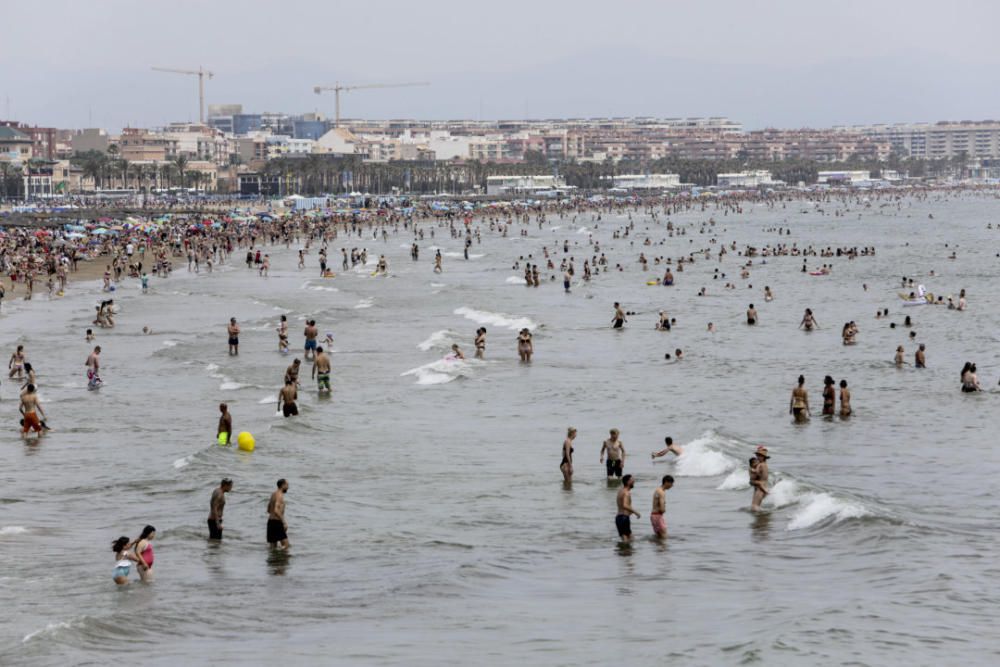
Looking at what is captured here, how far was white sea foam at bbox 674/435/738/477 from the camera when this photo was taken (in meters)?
22.8

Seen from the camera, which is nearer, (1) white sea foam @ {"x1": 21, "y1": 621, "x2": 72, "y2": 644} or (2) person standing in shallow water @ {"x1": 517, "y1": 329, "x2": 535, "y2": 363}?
(1) white sea foam @ {"x1": 21, "y1": 621, "x2": 72, "y2": 644}

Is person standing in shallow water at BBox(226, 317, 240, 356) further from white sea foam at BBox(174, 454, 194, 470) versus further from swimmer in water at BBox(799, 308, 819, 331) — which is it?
swimmer in water at BBox(799, 308, 819, 331)

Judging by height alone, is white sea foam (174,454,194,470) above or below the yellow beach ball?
below

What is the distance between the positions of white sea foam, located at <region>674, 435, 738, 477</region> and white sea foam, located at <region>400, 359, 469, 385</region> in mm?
9727

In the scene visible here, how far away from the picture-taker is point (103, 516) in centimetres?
1977

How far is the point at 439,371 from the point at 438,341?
6.36 meters

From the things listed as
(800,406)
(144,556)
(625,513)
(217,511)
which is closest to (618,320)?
(800,406)

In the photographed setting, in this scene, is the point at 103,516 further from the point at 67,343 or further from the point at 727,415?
the point at 67,343

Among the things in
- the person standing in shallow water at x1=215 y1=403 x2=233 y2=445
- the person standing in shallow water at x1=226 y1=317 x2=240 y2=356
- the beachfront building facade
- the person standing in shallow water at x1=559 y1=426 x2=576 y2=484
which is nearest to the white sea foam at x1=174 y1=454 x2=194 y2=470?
the person standing in shallow water at x1=215 y1=403 x2=233 y2=445

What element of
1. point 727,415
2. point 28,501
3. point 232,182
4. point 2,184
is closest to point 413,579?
point 28,501

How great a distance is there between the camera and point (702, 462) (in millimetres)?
23281

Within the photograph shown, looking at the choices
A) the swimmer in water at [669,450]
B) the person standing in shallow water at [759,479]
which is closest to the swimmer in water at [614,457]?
the swimmer in water at [669,450]

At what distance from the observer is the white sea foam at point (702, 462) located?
22797 mm

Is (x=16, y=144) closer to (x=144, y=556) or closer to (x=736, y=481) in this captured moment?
(x=736, y=481)
